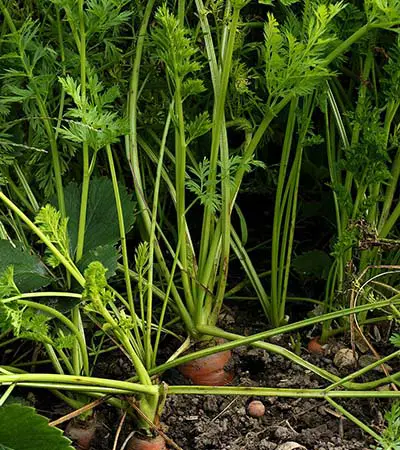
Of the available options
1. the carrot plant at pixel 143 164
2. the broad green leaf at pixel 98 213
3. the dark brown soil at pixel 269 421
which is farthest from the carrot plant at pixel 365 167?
the broad green leaf at pixel 98 213

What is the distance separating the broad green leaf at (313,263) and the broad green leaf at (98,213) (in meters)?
0.30

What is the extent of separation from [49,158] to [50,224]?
0.28m

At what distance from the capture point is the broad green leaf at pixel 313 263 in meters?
1.15

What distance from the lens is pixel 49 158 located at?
1.02 m

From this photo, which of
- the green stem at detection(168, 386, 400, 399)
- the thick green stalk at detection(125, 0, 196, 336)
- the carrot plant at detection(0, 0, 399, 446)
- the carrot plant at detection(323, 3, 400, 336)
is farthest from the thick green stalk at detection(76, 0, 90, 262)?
the carrot plant at detection(323, 3, 400, 336)

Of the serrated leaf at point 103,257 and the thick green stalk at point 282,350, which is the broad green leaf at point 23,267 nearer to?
the serrated leaf at point 103,257

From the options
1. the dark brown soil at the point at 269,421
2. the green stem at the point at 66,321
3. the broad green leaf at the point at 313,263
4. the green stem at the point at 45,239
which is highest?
the green stem at the point at 45,239

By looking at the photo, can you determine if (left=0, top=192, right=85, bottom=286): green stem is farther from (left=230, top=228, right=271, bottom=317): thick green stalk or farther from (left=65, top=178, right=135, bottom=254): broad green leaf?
(left=230, top=228, right=271, bottom=317): thick green stalk

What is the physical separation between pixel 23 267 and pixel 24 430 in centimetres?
21

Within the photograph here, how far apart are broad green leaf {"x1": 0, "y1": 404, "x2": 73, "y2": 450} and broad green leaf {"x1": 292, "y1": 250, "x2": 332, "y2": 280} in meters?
0.51

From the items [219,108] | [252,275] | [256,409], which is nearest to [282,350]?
[256,409]

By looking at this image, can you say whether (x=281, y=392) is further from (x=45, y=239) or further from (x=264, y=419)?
(x=45, y=239)

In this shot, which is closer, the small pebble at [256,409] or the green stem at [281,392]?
the green stem at [281,392]

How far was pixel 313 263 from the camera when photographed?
116 cm
